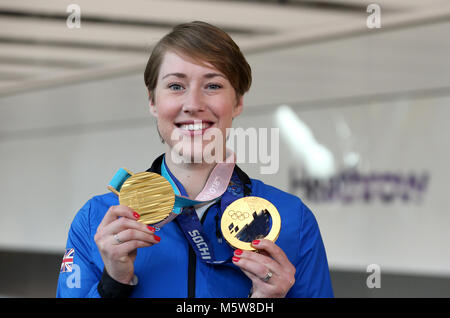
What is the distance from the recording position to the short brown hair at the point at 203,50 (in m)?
1.29

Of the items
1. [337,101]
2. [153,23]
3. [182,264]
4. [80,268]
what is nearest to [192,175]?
[182,264]

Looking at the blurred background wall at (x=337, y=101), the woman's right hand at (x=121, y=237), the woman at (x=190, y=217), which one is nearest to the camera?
the woman's right hand at (x=121, y=237)

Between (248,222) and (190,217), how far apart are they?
15 centimetres

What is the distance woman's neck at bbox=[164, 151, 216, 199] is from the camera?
1389 mm

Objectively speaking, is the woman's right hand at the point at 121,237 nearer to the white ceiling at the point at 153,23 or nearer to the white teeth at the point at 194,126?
the white teeth at the point at 194,126

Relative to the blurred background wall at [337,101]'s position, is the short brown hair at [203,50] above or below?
below

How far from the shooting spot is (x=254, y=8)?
7.12m

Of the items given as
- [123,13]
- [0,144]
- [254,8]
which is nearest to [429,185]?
[254,8]

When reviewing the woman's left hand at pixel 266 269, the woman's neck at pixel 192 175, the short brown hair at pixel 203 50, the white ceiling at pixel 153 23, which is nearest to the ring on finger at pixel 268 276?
the woman's left hand at pixel 266 269

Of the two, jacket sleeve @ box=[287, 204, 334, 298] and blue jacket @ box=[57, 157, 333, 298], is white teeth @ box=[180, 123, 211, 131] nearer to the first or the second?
blue jacket @ box=[57, 157, 333, 298]

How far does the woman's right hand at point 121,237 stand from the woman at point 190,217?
0.13ft

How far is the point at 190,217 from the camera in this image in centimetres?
133
